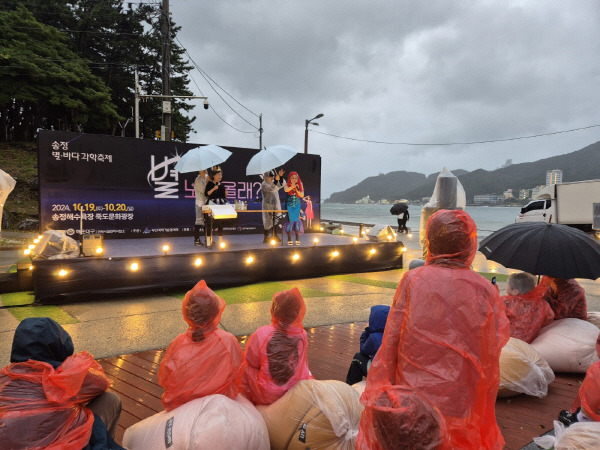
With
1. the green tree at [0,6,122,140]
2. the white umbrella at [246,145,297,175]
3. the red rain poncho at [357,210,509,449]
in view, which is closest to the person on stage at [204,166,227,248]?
the white umbrella at [246,145,297,175]

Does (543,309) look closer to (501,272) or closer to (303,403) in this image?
(303,403)

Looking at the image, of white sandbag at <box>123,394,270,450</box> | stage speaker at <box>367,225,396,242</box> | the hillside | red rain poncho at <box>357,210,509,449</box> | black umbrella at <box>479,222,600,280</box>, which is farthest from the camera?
the hillside

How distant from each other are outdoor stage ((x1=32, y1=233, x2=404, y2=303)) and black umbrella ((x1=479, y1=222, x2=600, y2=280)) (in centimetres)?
514

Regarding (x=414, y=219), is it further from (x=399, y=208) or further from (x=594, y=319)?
(x=594, y=319)

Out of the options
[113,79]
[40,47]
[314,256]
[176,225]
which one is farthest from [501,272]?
[113,79]

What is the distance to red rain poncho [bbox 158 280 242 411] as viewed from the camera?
8.11 ft

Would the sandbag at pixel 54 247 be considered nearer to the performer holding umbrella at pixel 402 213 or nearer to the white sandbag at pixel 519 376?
the white sandbag at pixel 519 376

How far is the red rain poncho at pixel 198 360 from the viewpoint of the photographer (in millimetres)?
2471

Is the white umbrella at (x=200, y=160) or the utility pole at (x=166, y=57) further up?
the utility pole at (x=166, y=57)

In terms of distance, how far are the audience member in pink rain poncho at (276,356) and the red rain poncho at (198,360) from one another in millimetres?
217

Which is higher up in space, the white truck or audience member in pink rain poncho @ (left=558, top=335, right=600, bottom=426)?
the white truck

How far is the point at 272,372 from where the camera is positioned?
8.83 ft

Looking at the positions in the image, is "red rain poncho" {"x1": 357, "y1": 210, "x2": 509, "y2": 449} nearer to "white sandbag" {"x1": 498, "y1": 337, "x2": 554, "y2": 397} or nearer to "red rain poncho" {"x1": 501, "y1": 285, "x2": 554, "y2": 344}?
"white sandbag" {"x1": 498, "y1": 337, "x2": 554, "y2": 397}

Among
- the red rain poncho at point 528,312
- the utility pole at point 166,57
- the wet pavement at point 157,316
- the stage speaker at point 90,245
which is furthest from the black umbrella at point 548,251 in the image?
the utility pole at point 166,57
